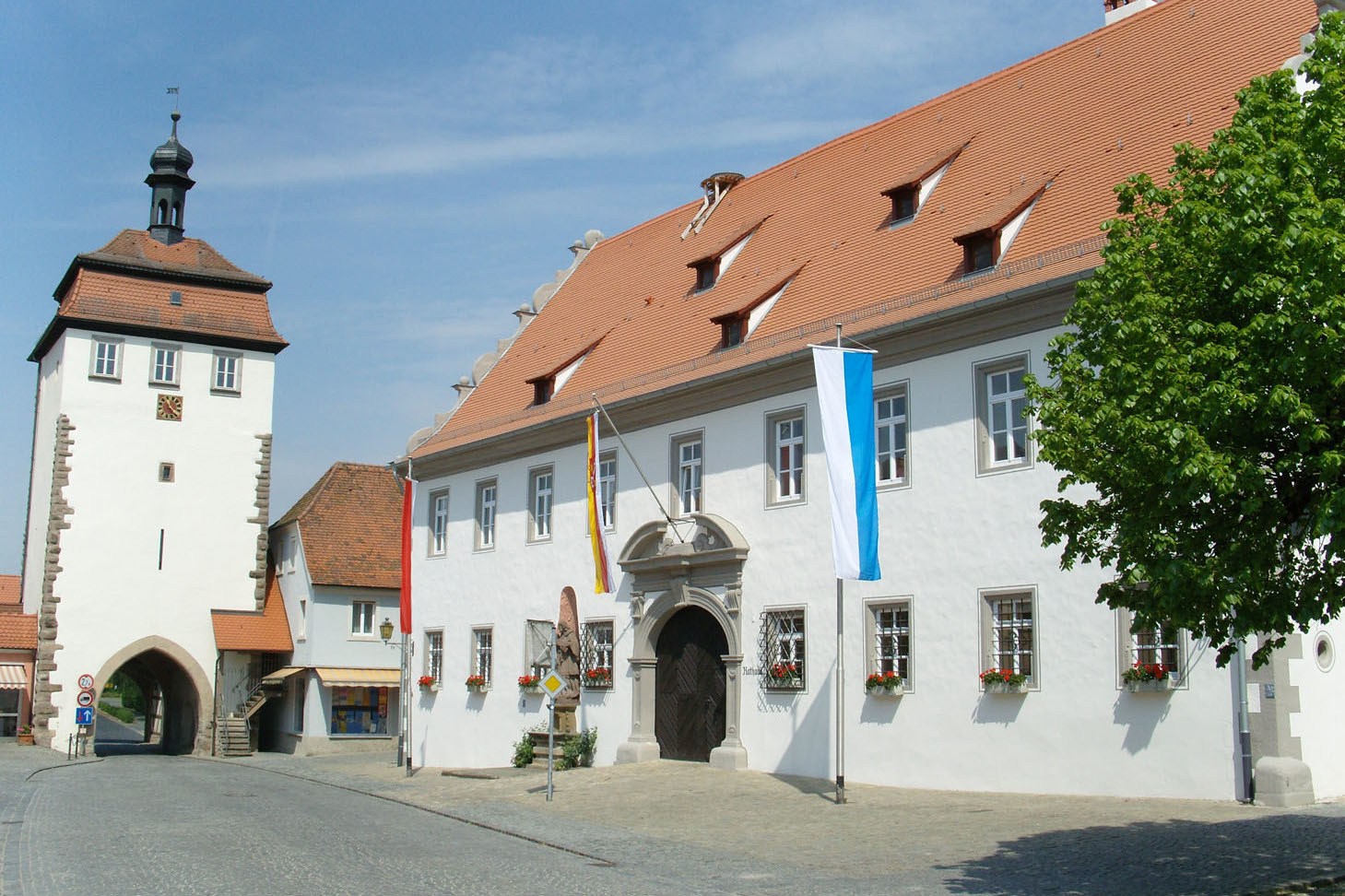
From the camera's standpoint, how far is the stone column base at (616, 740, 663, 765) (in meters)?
22.6

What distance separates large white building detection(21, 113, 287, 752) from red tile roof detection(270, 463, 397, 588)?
A: 5.66ft

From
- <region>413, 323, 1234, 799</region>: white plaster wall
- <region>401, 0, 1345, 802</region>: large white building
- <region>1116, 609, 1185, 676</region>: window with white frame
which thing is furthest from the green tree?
<region>413, 323, 1234, 799</region>: white plaster wall

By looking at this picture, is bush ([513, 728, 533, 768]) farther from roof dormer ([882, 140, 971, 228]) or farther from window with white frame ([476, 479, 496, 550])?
roof dormer ([882, 140, 971, 228])

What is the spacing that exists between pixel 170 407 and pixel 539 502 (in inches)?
731

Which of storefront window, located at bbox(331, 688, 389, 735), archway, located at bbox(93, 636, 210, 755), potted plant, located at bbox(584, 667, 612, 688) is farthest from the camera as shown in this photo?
storefront window, located at bbox(331, 688, 389, 735)

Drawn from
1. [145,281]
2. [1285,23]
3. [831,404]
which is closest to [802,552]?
[831,404]

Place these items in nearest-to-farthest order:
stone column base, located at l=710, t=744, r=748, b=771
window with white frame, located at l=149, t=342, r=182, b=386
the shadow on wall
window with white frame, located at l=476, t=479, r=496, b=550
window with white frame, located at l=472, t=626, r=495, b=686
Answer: the shadow on wall < stone column base, located at l=710, t=744, r=748, b=771 < window with white frame, located at l=472, t=626, r=495, b=686 < window with white frame, located at l=476, t=479, r=496, b=550 < window with white frame, located at l=149, t=342, r=182, b=386

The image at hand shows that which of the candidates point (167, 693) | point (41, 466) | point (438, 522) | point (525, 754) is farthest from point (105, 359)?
point (525, 754)

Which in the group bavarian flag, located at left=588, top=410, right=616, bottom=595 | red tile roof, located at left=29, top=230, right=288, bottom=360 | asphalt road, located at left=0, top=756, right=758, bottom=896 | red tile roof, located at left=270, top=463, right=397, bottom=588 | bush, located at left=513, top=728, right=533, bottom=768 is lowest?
asphalt road, located at left=0, top=756, right=758, bottom=896

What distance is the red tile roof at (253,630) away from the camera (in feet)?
130

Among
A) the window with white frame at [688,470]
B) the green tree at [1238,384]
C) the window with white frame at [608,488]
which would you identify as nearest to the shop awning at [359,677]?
the window with white frame at [608,488]

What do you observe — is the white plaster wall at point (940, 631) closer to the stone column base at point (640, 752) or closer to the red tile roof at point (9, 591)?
the stone column base at point (640, 752)

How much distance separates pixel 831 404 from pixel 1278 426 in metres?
8.00

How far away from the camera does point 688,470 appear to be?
22734mm
